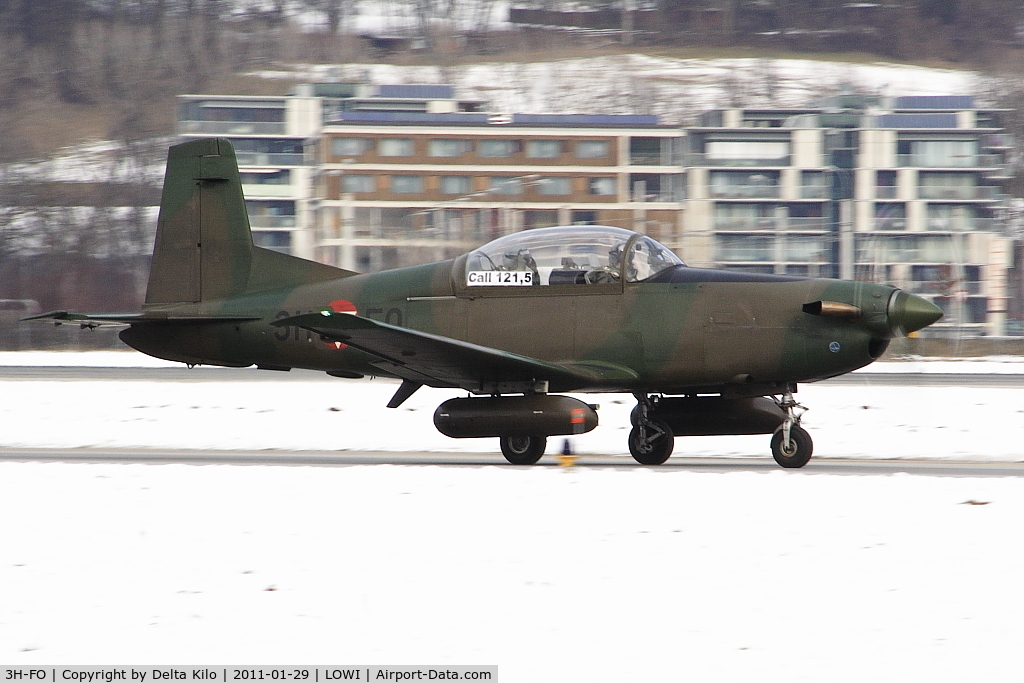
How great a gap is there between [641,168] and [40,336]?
1349 inches

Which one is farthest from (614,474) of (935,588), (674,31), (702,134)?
(674,31)

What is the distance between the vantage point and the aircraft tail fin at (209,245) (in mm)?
12938

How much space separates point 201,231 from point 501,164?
179 feet

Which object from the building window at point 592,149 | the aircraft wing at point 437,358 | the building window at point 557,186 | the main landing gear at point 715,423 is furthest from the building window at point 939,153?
the aircraft wing at point 437,358

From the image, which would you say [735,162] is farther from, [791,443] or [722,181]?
[791,443]

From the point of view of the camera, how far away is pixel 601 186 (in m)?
65.4

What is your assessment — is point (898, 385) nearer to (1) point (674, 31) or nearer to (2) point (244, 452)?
(2) point (244, 452)

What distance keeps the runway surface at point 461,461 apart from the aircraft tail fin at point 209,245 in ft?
6.09

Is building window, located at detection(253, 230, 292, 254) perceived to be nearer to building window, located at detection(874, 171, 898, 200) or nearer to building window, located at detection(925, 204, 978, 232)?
building window, located at detection(874, 171, 898, 200)

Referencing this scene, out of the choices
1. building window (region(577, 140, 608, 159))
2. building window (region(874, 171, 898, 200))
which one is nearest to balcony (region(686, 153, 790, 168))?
building window (region(874, 171, 898, 200))

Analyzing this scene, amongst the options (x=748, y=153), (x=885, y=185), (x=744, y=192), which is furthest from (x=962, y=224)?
(x=748, y=153)

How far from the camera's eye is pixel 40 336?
51344 millimetres

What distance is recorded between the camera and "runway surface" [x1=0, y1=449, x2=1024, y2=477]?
11281 mm

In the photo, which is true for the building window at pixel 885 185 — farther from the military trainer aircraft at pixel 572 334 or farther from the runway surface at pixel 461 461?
the military trainer aircraft at pixel 572 334
